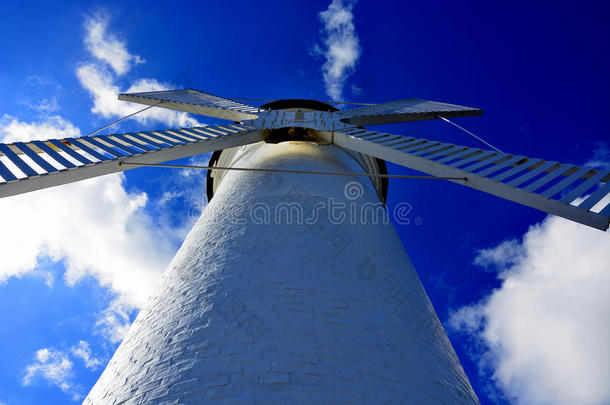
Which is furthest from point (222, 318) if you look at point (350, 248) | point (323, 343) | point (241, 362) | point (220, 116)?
point (220, 116)

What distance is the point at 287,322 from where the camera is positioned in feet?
7.74

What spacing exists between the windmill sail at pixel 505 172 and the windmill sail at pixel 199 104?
2.02m

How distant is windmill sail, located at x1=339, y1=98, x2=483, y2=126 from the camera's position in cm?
591

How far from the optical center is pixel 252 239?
3092 millimetres

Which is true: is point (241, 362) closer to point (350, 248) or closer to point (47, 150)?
point (350, 248)

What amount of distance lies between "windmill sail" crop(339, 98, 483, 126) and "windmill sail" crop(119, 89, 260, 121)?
4.97ft

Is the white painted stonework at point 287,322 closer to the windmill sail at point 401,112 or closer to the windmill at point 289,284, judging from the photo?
the windmill at point 289,284

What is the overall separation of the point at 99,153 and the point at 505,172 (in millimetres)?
3528

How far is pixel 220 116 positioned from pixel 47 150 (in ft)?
10.7

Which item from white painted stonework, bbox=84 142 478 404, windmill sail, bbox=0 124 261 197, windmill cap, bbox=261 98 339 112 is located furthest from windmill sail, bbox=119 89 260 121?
white painted stonework, bbox=84 142 478 404
